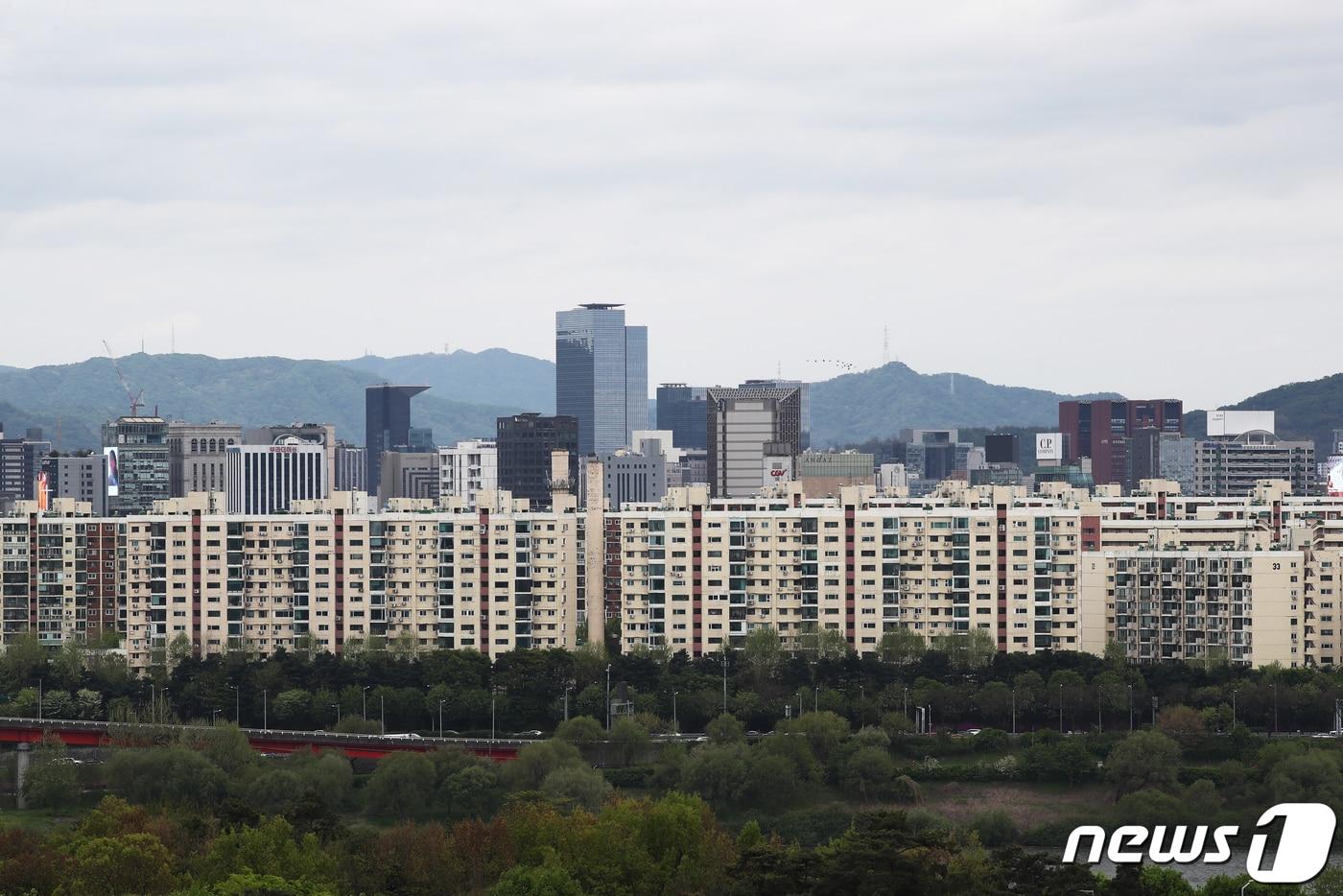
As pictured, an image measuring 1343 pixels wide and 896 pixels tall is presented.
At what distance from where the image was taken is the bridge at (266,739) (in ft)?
267

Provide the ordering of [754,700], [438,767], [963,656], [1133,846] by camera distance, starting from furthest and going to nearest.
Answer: [963,656] < [754,700] < [438,767] < [1133,846]

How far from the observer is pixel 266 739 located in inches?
3307

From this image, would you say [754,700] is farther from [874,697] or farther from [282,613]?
[282,613]

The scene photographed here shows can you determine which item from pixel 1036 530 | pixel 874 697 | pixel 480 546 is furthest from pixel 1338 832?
pixel 480 546

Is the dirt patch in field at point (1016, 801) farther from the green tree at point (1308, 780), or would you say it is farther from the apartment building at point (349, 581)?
the apartment building at point (349, 581)

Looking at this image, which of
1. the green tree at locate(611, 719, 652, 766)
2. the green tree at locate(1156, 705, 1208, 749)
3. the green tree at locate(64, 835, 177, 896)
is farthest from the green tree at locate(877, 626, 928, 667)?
the green tree at locate(64, 835, 177, 896)

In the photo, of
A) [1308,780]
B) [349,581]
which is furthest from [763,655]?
[1308,780]

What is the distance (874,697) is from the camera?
86312 millimetres

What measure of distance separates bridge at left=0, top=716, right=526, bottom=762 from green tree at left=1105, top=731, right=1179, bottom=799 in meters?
18.9

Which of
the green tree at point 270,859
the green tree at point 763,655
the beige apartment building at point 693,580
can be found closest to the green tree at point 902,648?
the beige apartment building at point 693,580

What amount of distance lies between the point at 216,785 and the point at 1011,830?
77.5ft

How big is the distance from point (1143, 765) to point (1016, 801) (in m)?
4.04

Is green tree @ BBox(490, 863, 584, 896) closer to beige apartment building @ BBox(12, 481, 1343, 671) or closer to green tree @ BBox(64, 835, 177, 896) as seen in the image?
green tree @ BBox(64, 835, 177, 896)

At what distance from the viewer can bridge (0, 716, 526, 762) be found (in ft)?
267
